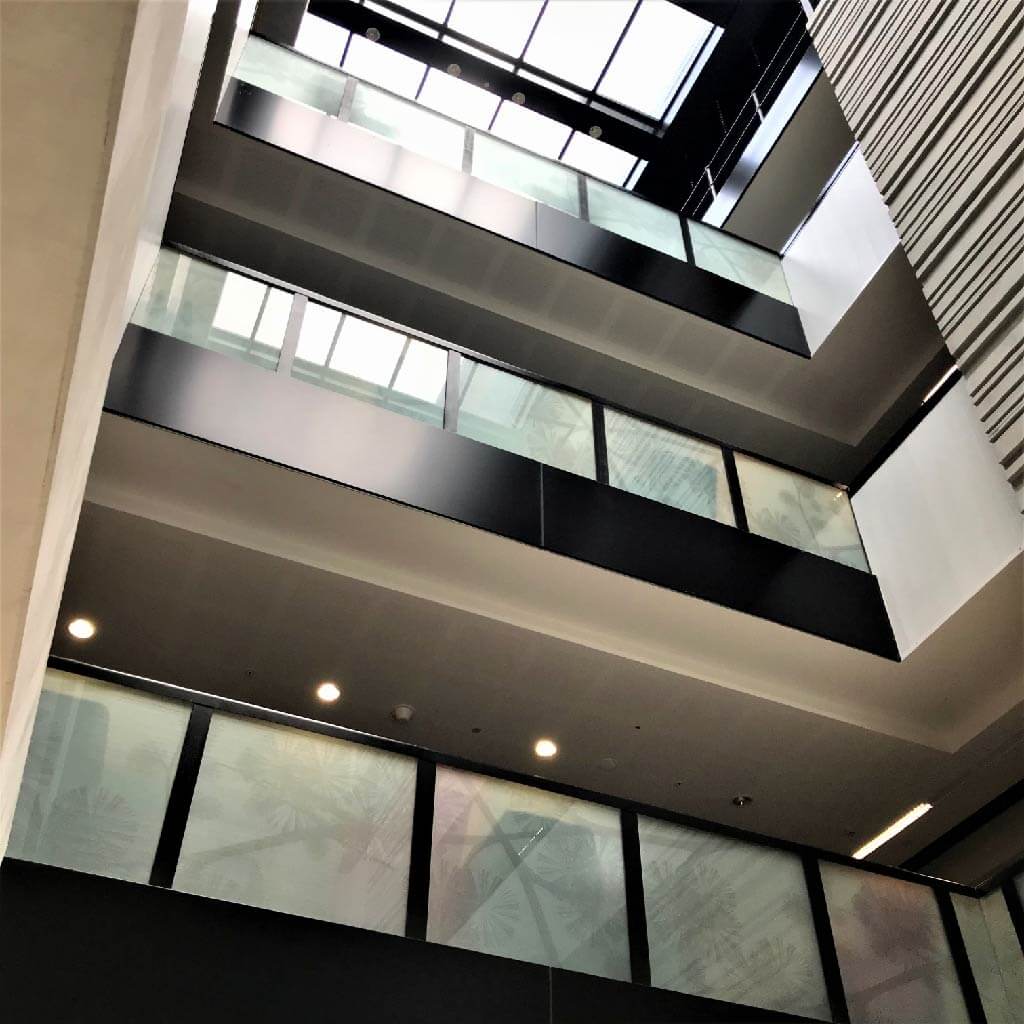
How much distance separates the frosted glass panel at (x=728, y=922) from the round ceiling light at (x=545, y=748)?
2262 millimetres

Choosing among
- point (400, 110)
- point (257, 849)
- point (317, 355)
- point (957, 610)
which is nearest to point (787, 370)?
point (957, 610)

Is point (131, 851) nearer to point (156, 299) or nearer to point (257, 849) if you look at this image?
point (257, 849)

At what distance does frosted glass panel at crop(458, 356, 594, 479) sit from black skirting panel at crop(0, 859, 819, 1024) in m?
3.27

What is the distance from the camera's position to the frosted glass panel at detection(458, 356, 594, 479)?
6.49m

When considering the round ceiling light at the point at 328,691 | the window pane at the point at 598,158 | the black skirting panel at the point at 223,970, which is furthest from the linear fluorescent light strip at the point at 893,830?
the window pane at the point at 598,158

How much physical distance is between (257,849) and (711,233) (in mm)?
7849

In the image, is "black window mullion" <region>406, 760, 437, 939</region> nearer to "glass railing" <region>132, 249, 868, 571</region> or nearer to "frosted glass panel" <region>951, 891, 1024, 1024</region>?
"glass railing" <region>132, 249, 868, 571</region>

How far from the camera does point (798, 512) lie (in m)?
7.32

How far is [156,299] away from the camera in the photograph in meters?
5.92

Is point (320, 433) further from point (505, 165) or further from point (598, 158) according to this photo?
point (598, 158)

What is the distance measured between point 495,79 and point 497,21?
609 mm

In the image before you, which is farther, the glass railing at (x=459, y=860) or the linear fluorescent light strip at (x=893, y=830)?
the linear fluorescent light strip at (x=893, y=830)

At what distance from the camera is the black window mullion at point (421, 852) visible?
13.7ft

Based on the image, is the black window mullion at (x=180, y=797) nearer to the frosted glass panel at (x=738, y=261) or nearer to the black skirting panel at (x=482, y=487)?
the black skirting panel at (x=482, y=487)
